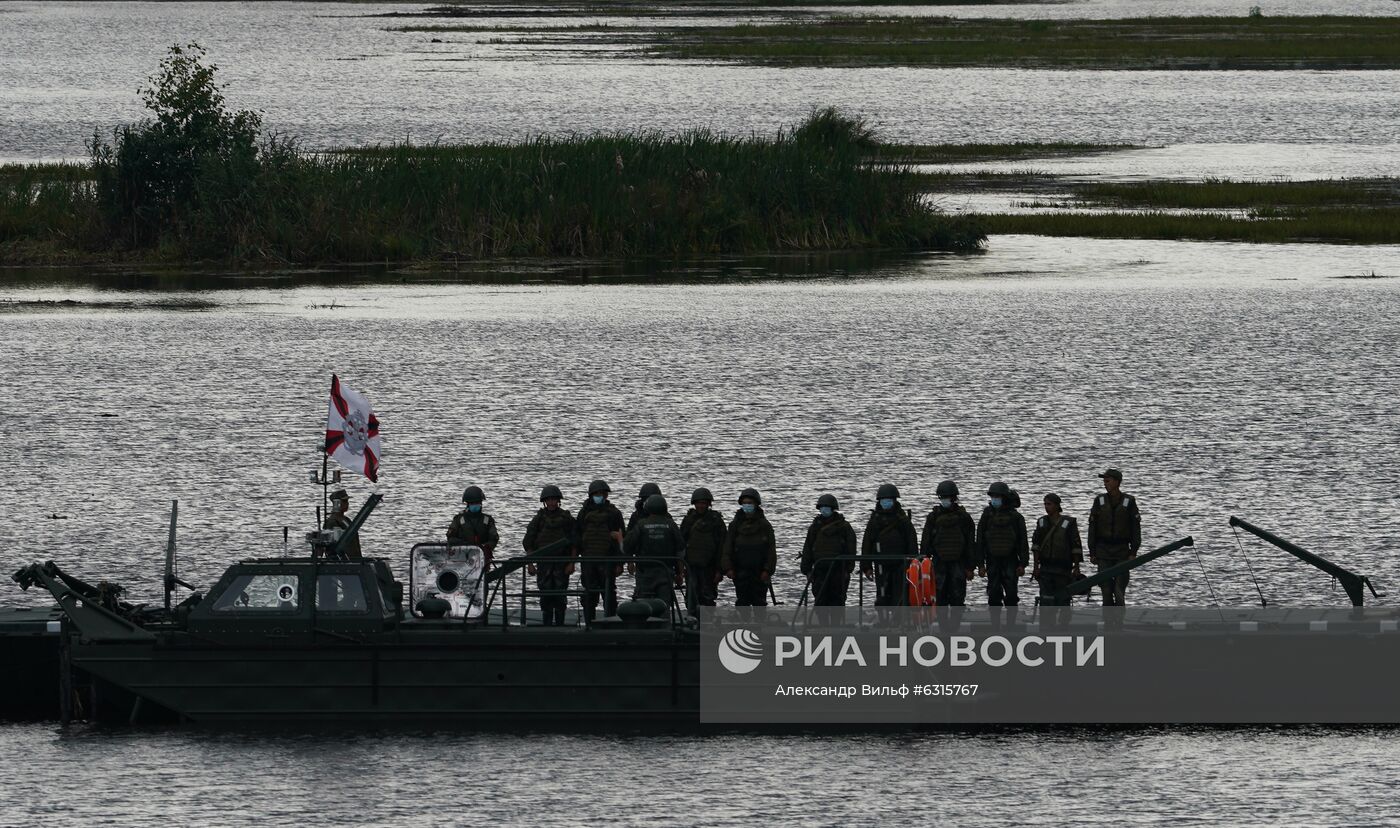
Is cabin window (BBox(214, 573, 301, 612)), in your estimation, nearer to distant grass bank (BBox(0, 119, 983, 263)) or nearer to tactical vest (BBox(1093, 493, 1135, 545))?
tactical vest (BBox(1093, 493, 1135, 545))

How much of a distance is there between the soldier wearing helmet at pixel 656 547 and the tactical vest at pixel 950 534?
368 centimetres

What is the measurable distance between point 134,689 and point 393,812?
17.2ft

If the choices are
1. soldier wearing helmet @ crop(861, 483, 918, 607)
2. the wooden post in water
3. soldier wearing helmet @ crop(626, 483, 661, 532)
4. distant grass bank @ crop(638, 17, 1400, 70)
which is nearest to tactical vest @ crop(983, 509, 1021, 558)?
soldier wearing helmet @ crop(861, 483, 918, 607)

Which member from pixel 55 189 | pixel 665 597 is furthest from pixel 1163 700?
pixel 55 189

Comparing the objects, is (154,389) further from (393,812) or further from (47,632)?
(393,812)

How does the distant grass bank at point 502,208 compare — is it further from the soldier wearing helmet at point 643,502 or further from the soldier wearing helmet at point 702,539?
the soldier wearing helmet at point 702,539

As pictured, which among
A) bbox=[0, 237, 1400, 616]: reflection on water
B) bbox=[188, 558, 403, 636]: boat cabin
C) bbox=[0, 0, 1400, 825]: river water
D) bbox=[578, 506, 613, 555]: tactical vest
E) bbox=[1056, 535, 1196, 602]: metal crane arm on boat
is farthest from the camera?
bbox=[0, 237, 1400, 616]: reflection on water

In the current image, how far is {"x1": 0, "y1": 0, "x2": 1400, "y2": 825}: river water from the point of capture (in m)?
27.3

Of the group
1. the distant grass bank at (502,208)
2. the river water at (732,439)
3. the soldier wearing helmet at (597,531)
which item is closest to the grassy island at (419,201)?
the distant grass bank at (502,208)

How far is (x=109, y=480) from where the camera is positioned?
145ft

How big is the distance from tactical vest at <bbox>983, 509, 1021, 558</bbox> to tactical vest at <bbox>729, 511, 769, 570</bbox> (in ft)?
10.5

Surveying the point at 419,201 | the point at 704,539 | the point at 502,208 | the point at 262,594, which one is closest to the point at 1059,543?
the point at 704,539

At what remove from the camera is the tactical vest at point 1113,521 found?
100 ft

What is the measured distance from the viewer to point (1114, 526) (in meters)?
30.6
